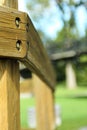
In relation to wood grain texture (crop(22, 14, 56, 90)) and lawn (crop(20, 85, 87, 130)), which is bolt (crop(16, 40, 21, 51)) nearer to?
wood grain texture (crop(22, 14, 56, 90))

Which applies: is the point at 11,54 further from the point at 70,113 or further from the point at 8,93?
the point at 70,113

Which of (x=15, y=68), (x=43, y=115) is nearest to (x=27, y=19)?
(x=15, y=68)

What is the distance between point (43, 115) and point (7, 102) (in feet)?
13.4

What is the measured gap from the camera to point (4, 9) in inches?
72.2

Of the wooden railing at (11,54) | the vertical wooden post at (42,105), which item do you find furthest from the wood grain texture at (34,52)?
the vertical wooden post at (42,105)

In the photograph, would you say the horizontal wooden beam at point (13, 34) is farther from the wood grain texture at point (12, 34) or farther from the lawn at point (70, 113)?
the lawn at point (70, 113)

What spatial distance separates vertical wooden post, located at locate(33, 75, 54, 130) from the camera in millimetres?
5778

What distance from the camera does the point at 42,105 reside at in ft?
19.8

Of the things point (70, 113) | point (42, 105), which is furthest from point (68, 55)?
point (42, 105)

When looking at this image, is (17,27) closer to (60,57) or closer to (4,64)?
(4,64)

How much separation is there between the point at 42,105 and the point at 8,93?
4164 mm

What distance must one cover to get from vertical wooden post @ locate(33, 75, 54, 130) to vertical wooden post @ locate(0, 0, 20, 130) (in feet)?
11.8

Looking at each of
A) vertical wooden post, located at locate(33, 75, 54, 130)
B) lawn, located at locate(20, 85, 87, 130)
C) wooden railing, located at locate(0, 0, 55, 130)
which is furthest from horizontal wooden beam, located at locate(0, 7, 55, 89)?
lawn, located at locate(20, 85, 87, 130)

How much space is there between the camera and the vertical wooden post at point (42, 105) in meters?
5.78
